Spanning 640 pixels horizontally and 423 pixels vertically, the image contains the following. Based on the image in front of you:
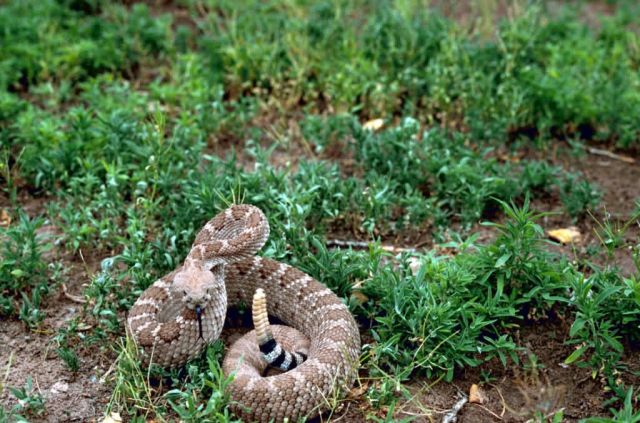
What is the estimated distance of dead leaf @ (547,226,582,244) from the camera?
7.34 m

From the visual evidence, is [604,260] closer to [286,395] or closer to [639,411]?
[639,411]

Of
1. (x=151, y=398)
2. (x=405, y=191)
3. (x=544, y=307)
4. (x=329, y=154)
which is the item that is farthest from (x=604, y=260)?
(x=151, y=398)

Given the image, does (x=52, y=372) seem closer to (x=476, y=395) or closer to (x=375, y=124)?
(x=476, y=395)

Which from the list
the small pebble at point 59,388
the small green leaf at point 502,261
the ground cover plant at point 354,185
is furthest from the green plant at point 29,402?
the small green leaf at point 502,261

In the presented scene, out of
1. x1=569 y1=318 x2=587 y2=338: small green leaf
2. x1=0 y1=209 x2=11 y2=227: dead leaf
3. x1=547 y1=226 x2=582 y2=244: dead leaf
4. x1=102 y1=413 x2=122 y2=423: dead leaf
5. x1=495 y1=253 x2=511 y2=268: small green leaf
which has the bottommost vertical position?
x1=547 y1=226 x2=582 y2=244: dead leaf

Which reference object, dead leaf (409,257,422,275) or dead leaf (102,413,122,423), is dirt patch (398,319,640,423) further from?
dead leaf (102,413,122,423)

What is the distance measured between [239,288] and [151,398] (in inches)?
49.4

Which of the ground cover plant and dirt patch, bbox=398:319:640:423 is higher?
the ground cover plant

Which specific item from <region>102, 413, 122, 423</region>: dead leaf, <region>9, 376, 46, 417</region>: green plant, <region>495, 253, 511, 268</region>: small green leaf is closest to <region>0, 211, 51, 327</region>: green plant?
<region>9, 376, 46, 417</region>: green plant

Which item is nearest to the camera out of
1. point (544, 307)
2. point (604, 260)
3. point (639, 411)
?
point (639, 411)

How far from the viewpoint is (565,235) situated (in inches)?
290

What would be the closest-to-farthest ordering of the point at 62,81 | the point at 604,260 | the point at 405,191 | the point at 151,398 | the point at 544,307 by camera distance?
the point at 151,398 < the point at 544,307 < the point at 604,260 < the point at 405,191 < the point at 62,81

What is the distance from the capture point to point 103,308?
20.8ft

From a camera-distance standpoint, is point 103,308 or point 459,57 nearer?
point 103,308
